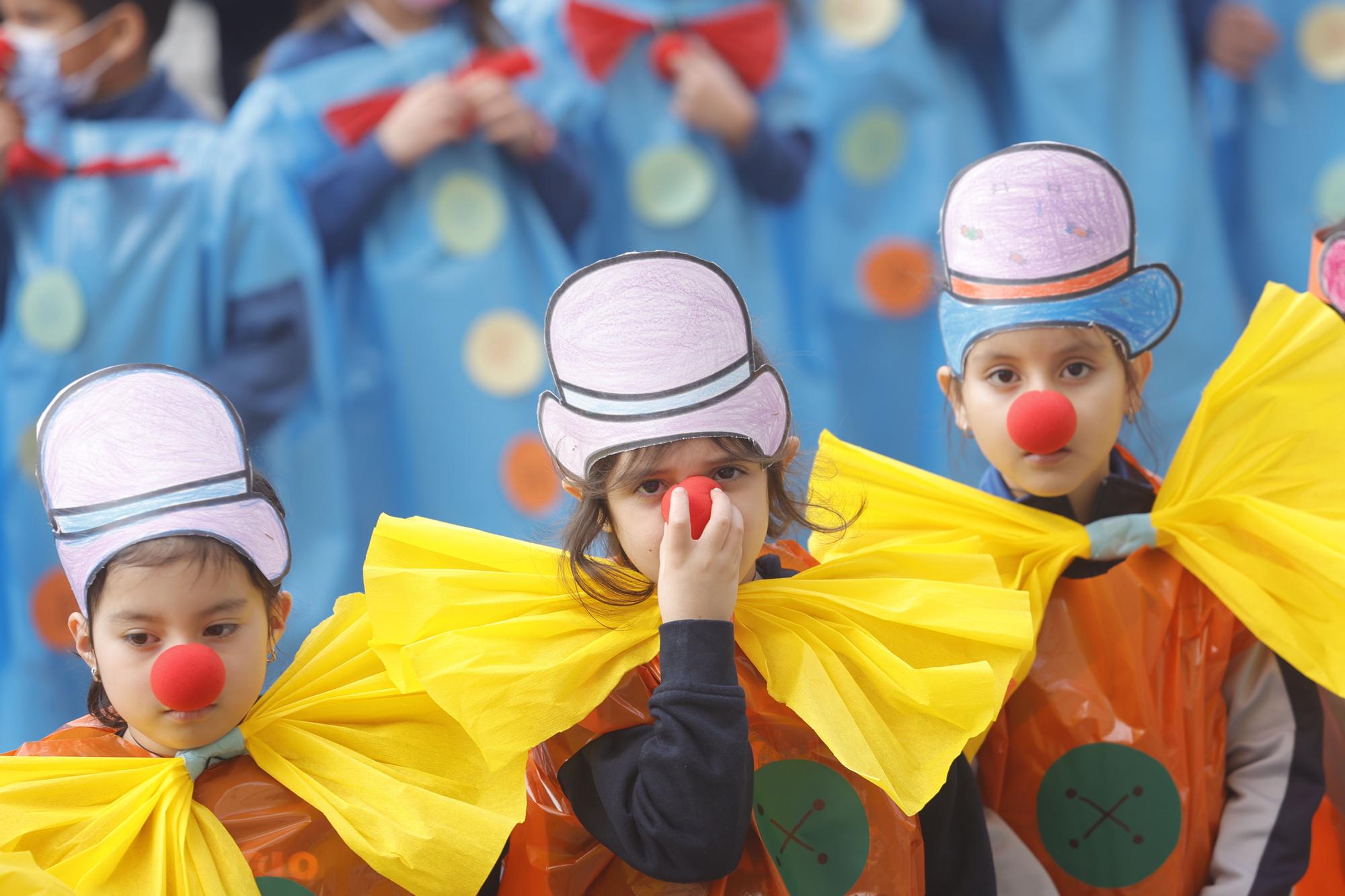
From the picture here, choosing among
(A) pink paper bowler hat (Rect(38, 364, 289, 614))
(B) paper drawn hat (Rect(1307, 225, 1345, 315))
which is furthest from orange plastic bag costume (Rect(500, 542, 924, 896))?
(B) paper drawn hat (Rect(1307, 225, 1345, 315))

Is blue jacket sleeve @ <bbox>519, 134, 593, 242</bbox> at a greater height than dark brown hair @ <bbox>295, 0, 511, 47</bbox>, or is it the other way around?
dark brown hair @ <bbox>295, 0, 511, 47</bbox>

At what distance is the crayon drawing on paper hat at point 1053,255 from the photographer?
58.0 inches

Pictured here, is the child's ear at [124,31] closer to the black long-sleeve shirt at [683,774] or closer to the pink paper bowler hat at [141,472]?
the pink paper bowler hat at [141,472]

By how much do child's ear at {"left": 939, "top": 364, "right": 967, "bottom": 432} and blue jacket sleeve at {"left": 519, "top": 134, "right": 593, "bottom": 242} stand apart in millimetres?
1589

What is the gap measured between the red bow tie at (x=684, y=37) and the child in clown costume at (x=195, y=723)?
6.34 ft

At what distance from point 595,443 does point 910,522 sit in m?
0.44

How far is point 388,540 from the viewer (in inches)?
51.6

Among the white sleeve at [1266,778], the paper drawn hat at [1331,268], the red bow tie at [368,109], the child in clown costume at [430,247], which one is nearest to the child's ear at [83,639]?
the white sleeve at [1266,778]

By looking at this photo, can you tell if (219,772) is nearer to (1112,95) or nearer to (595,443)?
(595,443)

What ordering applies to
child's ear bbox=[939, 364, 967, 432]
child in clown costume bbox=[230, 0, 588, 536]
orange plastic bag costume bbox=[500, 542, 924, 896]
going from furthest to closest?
child in clown costume bbox=[230, 0, 588, 536]
child's ear bbox=[939, 364, 967, 432]
orange plastic bag costume bbox=[500, 542, 924, 896]

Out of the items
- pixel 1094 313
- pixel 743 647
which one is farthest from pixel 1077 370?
pixel 743 647

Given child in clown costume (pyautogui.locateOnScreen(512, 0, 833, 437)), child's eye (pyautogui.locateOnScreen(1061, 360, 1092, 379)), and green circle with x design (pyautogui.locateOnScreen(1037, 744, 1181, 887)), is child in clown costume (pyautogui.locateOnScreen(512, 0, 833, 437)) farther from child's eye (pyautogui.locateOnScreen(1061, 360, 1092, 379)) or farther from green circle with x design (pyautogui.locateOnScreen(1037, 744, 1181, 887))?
green circle with x design (pyautogui.locateOnScreen(1037, 744, 1181, 887))

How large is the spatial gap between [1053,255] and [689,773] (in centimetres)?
68

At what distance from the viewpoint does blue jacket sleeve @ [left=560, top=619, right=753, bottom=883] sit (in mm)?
1162
